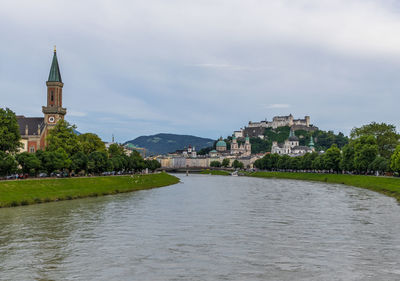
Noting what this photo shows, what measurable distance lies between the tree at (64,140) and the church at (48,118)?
21.1m

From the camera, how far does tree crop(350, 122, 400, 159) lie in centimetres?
13175

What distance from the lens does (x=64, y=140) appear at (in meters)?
97.3

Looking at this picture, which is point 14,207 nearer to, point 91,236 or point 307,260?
point 91,236

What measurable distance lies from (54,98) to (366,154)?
257 ft

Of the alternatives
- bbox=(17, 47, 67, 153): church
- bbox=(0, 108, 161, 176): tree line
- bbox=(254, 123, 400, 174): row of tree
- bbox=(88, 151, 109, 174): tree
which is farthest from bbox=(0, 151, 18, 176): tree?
bbox=(254, 123, 400, 174): row of tree

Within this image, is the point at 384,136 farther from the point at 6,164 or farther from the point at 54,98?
the point at 6,164

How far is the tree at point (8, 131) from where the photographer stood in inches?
3130

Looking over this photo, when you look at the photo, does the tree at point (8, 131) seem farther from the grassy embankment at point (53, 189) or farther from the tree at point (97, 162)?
the tree at point (97, 162)

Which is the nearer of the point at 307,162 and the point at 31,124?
the point at 31,124

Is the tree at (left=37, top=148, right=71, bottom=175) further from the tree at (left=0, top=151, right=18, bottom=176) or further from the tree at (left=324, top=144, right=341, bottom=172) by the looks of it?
the tree at (left=324, top=144, right=341, bottom=172)

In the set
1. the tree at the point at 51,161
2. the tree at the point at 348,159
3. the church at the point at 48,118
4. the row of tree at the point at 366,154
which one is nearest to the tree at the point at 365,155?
the row of tree at the point at 366,154

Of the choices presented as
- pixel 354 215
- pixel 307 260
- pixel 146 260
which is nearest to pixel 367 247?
pixel 307 260

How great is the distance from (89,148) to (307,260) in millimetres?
95338

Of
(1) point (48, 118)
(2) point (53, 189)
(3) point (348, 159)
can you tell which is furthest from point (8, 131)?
(3) point (348, 159)
